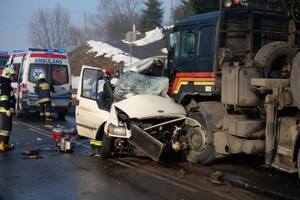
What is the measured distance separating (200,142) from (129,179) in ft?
5.46

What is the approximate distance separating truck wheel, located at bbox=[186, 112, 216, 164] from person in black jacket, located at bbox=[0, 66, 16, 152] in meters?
4.14

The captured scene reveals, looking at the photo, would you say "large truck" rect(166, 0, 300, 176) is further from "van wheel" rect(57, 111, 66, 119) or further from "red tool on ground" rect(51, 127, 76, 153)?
"van wheel" rect(57, 111, 66, 119)

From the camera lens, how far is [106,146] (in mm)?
10047

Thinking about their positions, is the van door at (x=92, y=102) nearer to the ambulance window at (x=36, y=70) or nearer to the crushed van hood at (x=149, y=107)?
the crushed van hood at (x=149, y=107)

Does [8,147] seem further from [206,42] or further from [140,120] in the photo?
[206,42]

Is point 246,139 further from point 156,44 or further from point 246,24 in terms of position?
point 156,44

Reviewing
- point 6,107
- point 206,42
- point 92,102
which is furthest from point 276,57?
point 6,107

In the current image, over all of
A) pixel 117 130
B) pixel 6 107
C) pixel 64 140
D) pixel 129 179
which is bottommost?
pixel 129 179

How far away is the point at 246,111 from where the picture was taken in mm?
8227

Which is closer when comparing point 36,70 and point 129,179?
point 129,179

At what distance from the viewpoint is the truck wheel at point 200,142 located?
30.2 ft

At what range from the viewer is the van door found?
10953mm

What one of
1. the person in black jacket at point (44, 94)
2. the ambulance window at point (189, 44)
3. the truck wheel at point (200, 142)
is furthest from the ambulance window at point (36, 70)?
the truck wheel at point (200, 142)

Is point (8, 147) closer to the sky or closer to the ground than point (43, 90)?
closer to the ground
